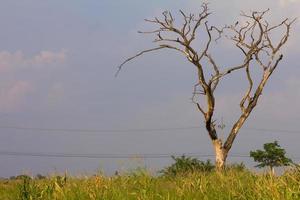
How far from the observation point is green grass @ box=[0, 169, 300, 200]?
777 centimetres

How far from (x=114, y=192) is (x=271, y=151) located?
33710mm

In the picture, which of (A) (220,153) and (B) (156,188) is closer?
(B) (156,188)

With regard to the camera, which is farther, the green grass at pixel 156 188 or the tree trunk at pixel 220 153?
the tree trunk at pixel 220 153

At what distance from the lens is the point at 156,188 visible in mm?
10633

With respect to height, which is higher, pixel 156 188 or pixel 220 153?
pixel 220 153

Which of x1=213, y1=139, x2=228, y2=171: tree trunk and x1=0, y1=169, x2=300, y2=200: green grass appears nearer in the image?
x1=0, y1=169, x2=300, y2=200: green grass

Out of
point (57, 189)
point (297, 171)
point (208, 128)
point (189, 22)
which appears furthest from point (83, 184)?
point (189, 22)

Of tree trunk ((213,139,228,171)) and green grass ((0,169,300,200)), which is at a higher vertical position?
tree trunk ((213,139,228,171))

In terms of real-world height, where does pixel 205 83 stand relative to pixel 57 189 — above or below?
above

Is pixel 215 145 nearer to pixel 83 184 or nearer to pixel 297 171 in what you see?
pixel 83 184

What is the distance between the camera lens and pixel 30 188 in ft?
41.0

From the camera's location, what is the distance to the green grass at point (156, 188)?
7.77 m

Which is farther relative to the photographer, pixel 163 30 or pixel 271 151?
pixel 271 151

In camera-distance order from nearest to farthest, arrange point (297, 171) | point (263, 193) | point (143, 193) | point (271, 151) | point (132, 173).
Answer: point (263, 193)
point (297, 171)
point (143, 193)
point (132, 173)
point (271, 151)
